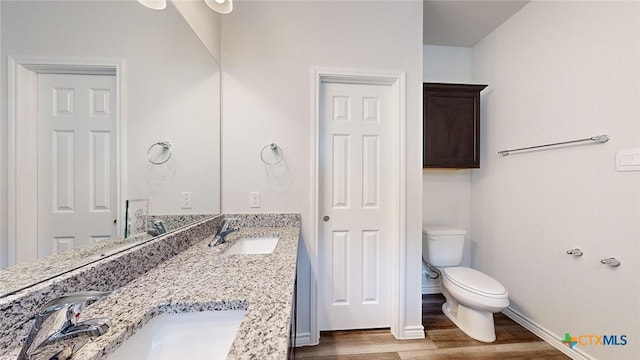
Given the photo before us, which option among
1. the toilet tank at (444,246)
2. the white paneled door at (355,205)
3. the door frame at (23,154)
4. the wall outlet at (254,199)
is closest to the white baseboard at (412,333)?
the white paneled door at (355,205)

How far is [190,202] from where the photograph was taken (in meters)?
1.38

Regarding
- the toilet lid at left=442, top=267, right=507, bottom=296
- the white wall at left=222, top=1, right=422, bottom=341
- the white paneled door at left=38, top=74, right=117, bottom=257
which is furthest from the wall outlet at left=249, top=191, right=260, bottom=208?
the toilet lid at left=442, top=267, right=507, bottom=296

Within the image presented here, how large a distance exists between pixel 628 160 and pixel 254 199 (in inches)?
88.5

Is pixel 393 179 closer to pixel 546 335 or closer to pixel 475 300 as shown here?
pixel 475 300

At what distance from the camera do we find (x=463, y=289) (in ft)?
5.78

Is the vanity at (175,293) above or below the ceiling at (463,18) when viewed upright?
below

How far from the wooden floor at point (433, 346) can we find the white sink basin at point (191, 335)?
120 centimetres

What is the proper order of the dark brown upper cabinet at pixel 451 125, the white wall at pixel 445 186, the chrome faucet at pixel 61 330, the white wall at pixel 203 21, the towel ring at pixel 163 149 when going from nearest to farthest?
the chrome faucet at pixel 61 330, the towel ring at pixel 163 149, the white wall at pixel 203 21, the dark brown upper cabinet at pixel 451 125, the white wall at pixel 445 186

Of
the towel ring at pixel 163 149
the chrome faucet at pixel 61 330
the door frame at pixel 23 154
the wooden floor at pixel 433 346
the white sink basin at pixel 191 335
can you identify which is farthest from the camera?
the wooden floor at pixel 433 346

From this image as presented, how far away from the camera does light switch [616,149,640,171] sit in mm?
1271

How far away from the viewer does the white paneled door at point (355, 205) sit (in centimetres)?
184

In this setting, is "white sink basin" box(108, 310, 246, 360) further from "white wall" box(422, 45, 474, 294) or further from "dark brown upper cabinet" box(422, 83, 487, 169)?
"white wall" box(422, 45, 474, 294)

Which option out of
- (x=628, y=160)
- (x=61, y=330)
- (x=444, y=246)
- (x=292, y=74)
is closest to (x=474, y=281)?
(x=444, y=246)

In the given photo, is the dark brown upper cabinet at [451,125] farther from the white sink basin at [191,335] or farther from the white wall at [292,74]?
the white sink basin at [191,335]
